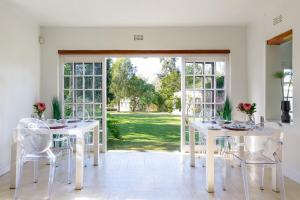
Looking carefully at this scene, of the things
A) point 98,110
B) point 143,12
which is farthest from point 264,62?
point 98,110

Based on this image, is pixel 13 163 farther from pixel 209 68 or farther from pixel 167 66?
pixel 167 66

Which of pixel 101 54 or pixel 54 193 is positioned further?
pixel 101 54

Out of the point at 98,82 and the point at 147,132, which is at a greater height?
the point at 98,82

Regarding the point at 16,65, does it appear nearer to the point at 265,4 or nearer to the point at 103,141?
the point at 103,141

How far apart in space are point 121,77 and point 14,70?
6813 millimetres

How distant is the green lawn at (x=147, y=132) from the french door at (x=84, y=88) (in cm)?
159

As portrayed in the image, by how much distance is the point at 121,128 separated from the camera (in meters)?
9.98

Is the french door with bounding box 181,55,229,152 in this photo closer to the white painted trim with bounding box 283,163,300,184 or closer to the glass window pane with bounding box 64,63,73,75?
the white painted trim with bounding box 283,163,300,184

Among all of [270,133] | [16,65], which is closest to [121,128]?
[16,65]

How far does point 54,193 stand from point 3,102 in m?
1.63

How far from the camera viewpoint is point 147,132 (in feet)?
31.2

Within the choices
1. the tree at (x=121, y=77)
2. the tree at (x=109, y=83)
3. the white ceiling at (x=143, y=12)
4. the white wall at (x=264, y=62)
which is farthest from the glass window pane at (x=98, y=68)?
the tree at (x=121, y=77)

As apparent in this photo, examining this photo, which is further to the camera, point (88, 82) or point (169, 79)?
point (169, 79)

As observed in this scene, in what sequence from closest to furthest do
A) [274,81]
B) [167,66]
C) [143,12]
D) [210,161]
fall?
[210,161] < [143,12] < [274,81] < [167,66]
